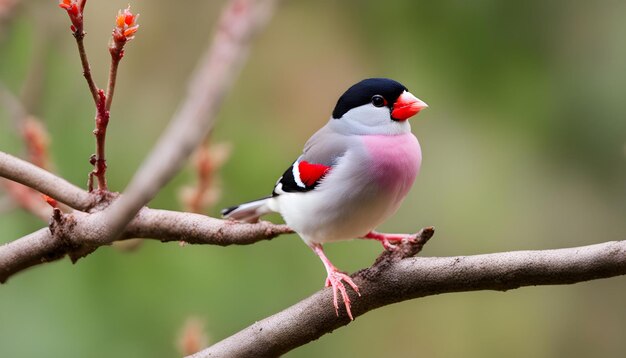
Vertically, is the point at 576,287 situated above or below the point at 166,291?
below

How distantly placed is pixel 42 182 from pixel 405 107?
638 mm

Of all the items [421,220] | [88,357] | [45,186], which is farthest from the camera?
[421,220]

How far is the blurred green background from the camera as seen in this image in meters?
2.45

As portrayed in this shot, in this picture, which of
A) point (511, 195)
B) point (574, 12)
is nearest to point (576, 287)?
point (511, 195)

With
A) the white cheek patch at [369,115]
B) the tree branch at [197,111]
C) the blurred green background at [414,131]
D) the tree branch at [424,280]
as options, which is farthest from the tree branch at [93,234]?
the blurred green background at [414,131]

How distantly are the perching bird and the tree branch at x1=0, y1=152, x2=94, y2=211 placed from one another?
0.40m

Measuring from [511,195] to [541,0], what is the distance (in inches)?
26.6

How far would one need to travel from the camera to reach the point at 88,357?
2.38m

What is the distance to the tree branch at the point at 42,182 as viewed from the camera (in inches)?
50.9

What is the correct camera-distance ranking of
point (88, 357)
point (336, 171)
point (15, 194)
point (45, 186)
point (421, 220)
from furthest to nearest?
1. point (421, 220)
2. point (88, 357)
3. point (15, 194)
4. point (336, 171)
5. point (45, 186)

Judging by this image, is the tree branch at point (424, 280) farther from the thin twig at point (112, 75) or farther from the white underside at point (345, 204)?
the thin twig at point (112, 75)

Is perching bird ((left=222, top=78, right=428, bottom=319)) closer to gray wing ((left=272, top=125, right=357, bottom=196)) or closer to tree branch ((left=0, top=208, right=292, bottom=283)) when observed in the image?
gray wing ((left=272, top=125, right=357, bottom=196))

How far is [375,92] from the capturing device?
149 centimetres

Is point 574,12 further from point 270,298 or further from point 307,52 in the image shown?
point 270,298
